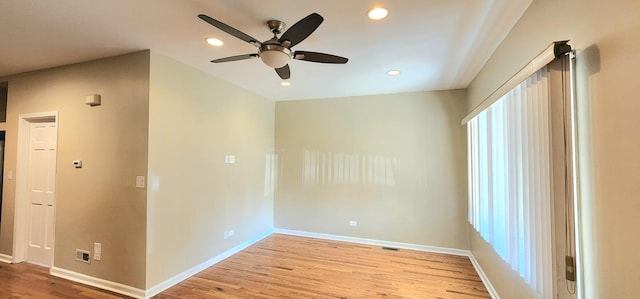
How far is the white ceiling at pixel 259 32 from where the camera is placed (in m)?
1.89

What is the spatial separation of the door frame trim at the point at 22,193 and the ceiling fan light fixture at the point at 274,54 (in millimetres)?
3560

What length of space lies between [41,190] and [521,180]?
17.7 feet

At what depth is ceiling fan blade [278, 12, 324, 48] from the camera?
1594 mm

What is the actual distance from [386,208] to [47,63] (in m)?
5.02

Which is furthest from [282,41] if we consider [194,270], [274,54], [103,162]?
[194,270]

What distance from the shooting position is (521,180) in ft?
6.22

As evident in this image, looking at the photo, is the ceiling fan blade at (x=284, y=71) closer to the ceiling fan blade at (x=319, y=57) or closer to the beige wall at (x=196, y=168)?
the ceiling fan blade at (x=319, y=57)

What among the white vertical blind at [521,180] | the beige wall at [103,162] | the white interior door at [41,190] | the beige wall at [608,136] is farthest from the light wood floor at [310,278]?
the beige wall at [608,136]

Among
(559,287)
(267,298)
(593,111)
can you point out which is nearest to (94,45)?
(267,298)

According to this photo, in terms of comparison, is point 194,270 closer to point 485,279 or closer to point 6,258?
→ point 6,258

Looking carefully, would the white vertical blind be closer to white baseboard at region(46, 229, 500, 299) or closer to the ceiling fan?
white baseboard at region(46, 229, 500, 299)

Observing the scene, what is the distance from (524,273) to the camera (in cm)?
187

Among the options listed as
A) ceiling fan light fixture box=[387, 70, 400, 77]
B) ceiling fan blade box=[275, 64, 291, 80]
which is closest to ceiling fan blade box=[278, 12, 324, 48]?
ceiling fan blade box=[275, 64, 291, 80]

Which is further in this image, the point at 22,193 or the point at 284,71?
the point at 22,193
